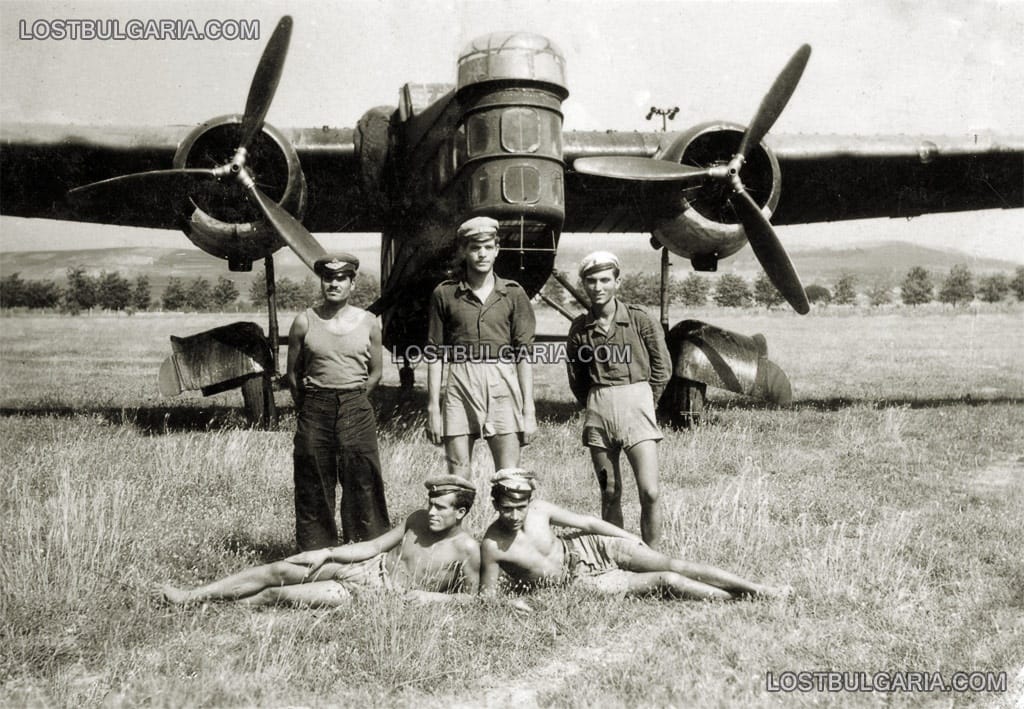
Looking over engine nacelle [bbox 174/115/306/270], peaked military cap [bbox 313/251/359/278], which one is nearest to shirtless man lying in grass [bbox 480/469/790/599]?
peaked military cap [bbox 313/251/359/278]

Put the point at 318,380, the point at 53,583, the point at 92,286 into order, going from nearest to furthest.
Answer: the point at 53,583
the point at 318,380
the point at 92,286

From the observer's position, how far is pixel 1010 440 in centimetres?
917

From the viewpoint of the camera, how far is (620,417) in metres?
4.68

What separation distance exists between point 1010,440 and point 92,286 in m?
86.8

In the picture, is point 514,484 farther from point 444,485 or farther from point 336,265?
point 336,265

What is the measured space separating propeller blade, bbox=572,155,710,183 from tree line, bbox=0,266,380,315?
58.4 metres

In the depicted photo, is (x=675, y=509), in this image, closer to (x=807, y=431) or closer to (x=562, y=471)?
(x=562, y=471)

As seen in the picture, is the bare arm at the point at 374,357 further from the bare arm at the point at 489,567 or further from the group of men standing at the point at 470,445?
the bare arm at the point at 489,567

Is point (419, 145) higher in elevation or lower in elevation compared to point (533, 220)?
higher

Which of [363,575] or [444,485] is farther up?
[444,485]

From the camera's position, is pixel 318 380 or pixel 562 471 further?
pixel 562 471

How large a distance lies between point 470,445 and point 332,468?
79 cm

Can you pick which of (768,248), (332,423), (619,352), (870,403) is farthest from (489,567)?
(870,403)

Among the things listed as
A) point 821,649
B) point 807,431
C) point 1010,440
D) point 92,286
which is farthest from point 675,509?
point 92,286
